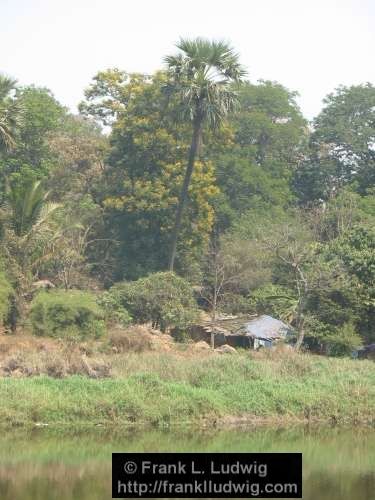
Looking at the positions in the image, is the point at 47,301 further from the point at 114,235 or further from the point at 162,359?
the point at 114,235

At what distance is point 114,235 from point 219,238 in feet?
15.7

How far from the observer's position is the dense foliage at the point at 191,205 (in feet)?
109

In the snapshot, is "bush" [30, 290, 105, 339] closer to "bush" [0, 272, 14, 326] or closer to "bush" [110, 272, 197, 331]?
"bush" [0, 272, 14, 326]

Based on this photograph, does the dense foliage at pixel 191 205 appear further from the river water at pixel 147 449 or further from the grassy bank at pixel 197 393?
the river water at pixel 147 449

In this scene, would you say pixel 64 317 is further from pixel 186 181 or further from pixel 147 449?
pixel 147 449

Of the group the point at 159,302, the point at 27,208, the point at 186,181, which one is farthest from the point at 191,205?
the point at 27,208

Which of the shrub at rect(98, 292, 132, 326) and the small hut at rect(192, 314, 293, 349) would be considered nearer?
the shrub at rect(98, 292, 132, 326)

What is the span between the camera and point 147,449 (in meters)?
18.7

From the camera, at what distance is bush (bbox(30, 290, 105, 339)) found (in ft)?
103

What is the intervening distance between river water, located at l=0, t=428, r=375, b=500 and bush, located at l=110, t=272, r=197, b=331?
1192 centimetres
